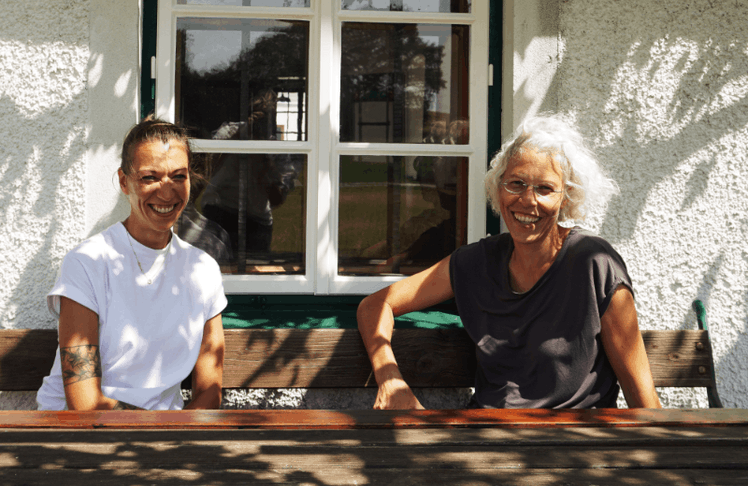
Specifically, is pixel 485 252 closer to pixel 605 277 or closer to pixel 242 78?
pixel 605 277

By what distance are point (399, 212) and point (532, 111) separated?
0.76 meters

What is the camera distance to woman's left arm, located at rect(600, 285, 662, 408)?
214 cm

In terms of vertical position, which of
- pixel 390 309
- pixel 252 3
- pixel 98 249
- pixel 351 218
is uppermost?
pixel 252 3

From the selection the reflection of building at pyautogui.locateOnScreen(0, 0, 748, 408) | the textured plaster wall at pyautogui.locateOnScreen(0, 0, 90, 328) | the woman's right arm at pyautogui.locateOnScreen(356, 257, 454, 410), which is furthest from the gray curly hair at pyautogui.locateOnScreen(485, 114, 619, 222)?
the textured plaster wall at pyautogui.locateOnScreen(0, 0, 90, 328)

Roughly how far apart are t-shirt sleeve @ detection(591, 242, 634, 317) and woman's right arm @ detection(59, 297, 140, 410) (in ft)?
5.48

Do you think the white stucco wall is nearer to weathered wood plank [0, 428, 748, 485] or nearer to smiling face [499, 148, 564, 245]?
smiling face [499, 148, 564, 245]

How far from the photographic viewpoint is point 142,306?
7.03 feet

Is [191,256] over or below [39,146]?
below

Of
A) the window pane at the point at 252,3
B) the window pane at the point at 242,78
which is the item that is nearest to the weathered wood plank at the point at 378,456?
the window pane at the point at 242,78

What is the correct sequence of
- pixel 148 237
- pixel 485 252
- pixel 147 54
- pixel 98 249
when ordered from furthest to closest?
pixel 147 54 < pixel 485 252 < pixel 148 237 < pixel 98 249

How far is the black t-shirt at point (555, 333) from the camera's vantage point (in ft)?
7.14

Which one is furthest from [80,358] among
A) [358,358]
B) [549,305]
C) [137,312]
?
[549,305]

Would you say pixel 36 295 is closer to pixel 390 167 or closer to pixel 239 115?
pixel 239 115

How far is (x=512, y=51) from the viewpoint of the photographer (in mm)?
2832
